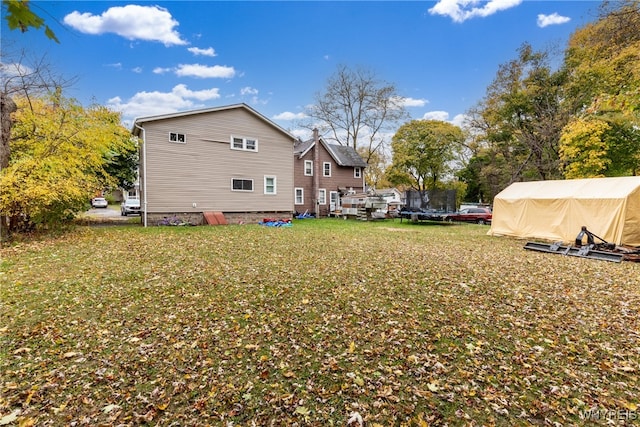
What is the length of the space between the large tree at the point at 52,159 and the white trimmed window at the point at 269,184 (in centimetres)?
828

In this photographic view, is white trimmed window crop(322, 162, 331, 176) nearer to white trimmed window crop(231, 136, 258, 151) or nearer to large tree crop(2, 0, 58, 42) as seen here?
white trimmed window crop(231, 136, 258, 151)

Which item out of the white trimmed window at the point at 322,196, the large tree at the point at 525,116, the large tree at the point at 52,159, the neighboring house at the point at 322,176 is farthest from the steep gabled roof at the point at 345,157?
the large tree at the point at 52,159

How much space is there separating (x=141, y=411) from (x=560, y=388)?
3824 mm

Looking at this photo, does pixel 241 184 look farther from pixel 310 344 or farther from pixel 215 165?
pixel 310 344

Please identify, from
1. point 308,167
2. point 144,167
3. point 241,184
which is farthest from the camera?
point 308,167

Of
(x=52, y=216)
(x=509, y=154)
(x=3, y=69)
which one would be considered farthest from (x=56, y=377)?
(x=509, y=154)

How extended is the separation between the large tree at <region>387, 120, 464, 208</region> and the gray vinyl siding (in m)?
16.2

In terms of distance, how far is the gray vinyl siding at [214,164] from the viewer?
15188 millimetres

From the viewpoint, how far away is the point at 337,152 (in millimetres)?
28297

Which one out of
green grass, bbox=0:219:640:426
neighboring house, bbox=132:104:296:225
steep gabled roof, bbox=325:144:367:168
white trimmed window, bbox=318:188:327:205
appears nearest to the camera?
green grass, bbox=0:219:640:426

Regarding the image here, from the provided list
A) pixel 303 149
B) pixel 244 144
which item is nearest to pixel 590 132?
pixel 303 149

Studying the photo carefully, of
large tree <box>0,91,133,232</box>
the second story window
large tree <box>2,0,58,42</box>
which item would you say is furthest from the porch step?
large tree <box>2,0,58,42</box>

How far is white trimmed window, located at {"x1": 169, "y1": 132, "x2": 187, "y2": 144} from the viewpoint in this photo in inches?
610

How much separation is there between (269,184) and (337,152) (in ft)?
38.4
